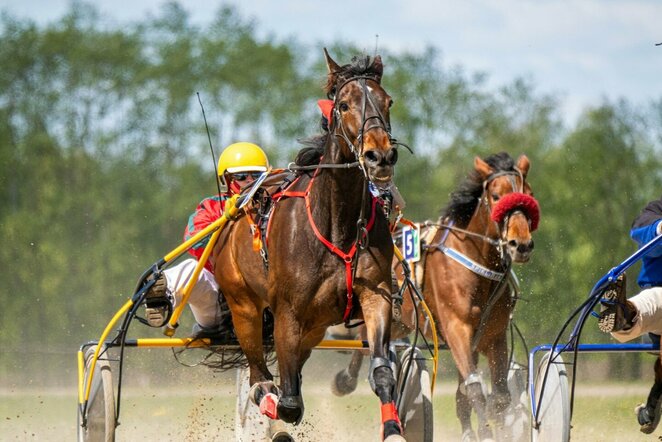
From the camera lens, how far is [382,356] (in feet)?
17.9

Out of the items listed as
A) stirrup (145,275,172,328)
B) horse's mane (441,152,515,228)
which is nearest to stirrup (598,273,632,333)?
horse's mane (441,152,515,228)

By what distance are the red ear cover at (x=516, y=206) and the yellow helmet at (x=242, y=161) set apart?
1743 mm

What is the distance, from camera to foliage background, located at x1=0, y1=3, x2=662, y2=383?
16.8m

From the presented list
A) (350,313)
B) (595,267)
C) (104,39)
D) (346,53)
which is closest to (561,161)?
(595,267)

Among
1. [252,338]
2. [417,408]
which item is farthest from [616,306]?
[252,338]

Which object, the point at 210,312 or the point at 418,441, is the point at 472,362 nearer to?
the point at 418,441

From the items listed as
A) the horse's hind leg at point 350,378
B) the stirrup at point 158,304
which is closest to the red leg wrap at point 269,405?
the stirrup at point 158,304

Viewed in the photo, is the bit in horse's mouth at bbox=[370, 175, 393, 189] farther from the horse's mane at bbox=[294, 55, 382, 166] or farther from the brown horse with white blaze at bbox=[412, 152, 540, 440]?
the brown horse with white blaze at bbox=[412, 152, 540, 440]

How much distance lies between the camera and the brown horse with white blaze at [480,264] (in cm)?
789

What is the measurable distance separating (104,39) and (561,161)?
→ 26.3 ft

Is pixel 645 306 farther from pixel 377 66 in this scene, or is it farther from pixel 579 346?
pixel 377 66

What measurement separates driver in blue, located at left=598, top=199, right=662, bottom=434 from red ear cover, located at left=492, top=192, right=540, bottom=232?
1073mm

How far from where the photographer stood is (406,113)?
19.3m

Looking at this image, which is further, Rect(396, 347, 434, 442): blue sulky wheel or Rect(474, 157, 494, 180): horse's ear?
Rect(474, 157, 494, 180): horse's ear
